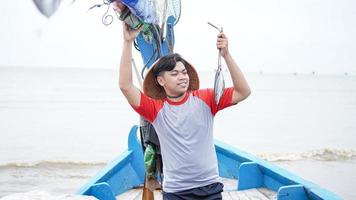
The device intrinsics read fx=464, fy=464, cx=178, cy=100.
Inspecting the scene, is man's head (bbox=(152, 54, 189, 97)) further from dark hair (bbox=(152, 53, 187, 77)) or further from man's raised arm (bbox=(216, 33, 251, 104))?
man's raised arm (bbox=(216, 33, 251, 104))

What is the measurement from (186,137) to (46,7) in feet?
3.15

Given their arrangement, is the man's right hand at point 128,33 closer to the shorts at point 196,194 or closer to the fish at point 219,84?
the fish at point 219,84

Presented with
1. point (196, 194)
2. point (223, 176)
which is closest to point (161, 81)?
point (196, 194)

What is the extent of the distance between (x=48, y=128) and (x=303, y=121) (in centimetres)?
1188

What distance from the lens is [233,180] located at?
229 inches

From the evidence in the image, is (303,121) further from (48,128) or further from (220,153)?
(220,153)

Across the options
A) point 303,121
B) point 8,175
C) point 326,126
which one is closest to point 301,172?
point 8,175

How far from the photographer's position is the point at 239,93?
255 cm

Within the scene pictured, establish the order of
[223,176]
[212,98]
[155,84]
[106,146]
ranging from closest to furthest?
[212,98] < [155,84] < [223,176] < [106,146]

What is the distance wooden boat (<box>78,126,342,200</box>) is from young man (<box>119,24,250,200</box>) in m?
1.47

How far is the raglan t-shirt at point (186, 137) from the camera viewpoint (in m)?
2.45

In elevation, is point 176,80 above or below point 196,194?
above

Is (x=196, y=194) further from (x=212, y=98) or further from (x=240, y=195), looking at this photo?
(x=240, y=195)

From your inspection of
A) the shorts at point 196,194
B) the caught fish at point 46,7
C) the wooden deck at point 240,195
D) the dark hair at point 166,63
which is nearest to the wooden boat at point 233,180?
the wooden deck at point 240,195
